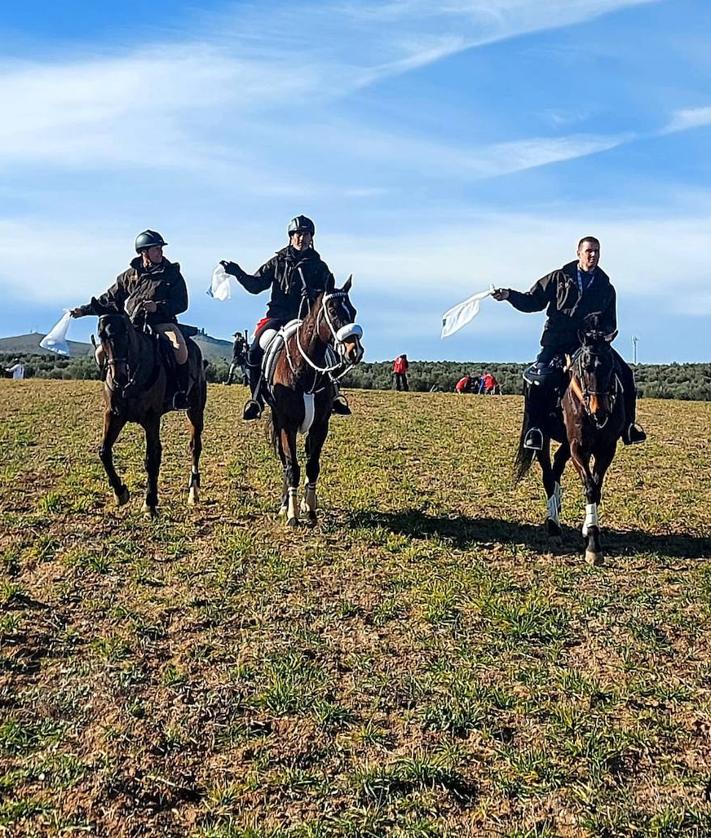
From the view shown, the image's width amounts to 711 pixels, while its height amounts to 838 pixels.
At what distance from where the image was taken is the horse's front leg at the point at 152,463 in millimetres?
11688

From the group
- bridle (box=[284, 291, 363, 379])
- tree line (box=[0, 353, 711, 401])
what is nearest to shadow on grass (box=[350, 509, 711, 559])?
bridle (box=[284, 291, 363, 379])

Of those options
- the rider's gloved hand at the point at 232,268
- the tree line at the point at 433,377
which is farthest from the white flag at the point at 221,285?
the tree line at the point at 433,377

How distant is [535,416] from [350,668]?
4.98 meters

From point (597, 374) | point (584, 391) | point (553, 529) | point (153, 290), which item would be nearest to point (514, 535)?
point (553, 529)

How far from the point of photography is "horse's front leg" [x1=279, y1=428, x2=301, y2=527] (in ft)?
36.9

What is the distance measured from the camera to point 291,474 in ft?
37.1

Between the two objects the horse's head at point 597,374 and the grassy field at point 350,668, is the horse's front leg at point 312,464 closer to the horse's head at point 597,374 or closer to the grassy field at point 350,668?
the grassy field at point 350,668

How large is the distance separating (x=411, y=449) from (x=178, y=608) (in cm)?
993

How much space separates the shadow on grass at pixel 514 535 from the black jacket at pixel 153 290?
143 inches

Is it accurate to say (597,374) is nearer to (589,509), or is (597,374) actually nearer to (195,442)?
(589,509)

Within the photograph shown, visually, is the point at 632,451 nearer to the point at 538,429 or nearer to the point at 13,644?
the point at 538,429

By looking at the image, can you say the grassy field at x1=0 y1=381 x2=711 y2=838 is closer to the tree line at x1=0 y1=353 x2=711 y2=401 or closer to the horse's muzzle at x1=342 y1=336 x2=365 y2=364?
the horse's muzzle at x1=342 y1=336 x2=365 y2=364

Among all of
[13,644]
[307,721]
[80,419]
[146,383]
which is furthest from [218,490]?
[80,419]

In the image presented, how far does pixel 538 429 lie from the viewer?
11195 millimetres
